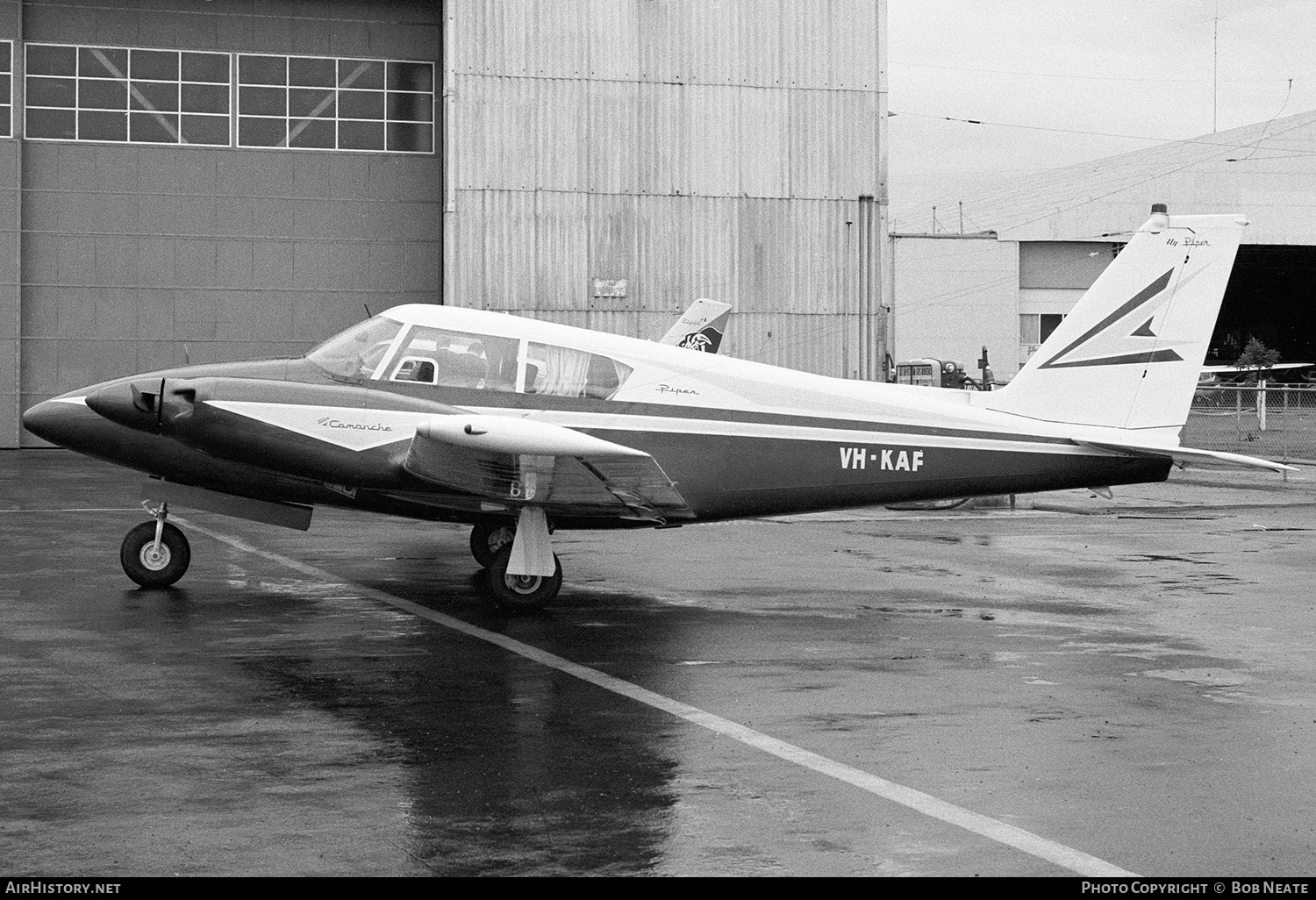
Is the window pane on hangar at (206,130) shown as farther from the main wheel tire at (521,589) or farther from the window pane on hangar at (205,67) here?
the main wheel tire at (521,589)

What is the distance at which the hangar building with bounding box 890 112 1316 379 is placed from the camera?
71562 millimetres

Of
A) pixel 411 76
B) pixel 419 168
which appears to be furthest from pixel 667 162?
pixel 411 76

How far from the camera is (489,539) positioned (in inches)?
531

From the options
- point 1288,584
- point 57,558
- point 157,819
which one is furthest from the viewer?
point 57,558

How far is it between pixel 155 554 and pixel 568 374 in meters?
3.79

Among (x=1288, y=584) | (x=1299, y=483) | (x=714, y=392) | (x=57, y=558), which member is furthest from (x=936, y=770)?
(x=1299, y=483)

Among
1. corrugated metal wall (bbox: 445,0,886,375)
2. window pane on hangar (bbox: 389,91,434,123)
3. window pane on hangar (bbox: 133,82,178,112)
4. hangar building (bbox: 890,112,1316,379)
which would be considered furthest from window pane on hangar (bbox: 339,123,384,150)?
hangar building (bbox: 890,112,1316,379)

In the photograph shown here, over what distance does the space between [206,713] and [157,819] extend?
80.1 inches

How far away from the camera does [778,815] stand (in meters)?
5.99

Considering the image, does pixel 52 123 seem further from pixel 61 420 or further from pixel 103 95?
pixel 61 420

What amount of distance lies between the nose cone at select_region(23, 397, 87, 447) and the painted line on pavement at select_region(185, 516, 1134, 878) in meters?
3.03

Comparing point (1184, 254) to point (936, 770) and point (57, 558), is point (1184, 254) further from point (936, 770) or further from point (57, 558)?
point (57, 558)

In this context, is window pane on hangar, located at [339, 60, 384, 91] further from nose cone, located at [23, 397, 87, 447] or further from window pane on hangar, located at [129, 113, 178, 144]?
nose cone, located at [23, 397, 87, 447]

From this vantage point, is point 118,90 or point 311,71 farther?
point 311,71
